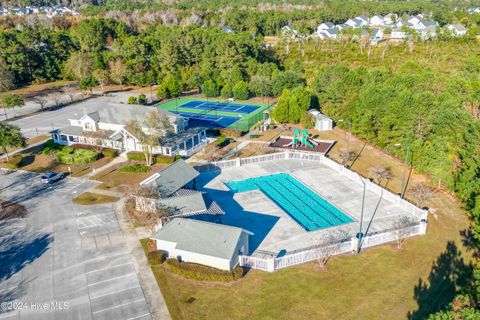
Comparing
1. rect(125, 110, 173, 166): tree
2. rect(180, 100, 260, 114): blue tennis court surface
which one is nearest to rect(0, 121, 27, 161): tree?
rect(125, 110, 173, 166): tree

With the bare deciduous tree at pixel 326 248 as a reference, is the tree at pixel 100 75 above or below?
Answer: above

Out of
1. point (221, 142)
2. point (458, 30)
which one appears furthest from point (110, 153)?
point (458, 30)

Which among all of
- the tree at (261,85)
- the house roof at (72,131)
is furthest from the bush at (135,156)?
the tree at (261,85)

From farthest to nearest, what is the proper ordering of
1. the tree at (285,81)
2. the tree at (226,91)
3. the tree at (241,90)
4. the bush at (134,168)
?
the tree at (226,91)
the tree at (241,90)
the tree at (285,81)
the bush at (134,168)

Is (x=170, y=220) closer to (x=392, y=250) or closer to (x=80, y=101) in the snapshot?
(x=392, y=250)

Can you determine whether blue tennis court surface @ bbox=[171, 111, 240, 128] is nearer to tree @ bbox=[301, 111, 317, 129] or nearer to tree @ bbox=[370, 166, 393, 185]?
tree @ bbox=[301, 111, 317, 129]

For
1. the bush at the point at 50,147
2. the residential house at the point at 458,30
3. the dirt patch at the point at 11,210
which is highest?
the residential house at the point at 458,30

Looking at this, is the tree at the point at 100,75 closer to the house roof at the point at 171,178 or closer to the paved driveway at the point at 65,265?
the paved driveway at the point at 65,265
